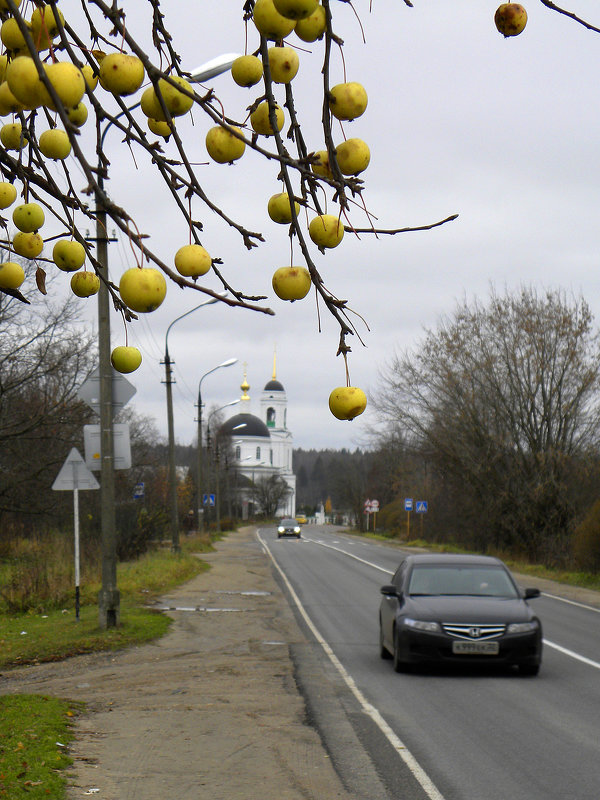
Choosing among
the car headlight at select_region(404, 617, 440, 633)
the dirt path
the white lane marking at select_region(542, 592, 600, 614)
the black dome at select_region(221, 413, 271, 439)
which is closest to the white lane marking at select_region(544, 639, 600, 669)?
the car headlight at select_region(404, 617, 440, 633)

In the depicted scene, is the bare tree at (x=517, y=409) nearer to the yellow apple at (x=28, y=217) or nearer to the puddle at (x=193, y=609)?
the puddle at (x=193, y=609)

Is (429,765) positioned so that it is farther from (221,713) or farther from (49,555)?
(49,555)

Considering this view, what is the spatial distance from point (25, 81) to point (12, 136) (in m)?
1.11

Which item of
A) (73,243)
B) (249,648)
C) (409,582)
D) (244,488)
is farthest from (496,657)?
(244,488)

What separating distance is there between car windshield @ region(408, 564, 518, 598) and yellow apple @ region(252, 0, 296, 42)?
11553 millimetres

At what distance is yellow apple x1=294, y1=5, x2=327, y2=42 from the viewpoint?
1.58m

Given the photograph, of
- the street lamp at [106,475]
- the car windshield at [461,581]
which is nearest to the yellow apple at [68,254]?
the car windshield at [461,581]

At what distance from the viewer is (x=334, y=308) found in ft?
5.18

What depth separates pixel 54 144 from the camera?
6.16 ft

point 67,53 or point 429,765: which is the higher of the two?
point 67,53

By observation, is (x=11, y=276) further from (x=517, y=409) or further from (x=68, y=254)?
(x=517, y=409)

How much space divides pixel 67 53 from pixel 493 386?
35.7 metres

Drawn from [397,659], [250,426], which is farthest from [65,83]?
[250,426]

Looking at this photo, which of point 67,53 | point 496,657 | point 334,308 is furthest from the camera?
point 496,657
